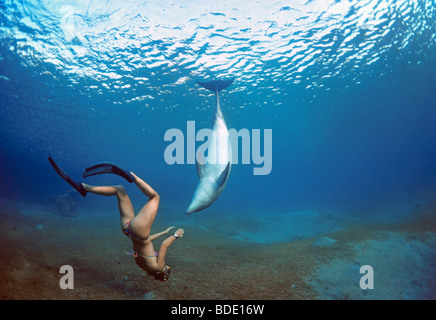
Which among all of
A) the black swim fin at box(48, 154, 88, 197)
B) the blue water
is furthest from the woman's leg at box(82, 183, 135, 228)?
the blue water

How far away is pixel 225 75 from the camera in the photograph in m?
14.6

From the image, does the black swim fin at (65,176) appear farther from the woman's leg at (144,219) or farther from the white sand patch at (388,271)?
the white sand patch at (388,271)

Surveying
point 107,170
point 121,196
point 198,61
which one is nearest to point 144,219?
point 121,196

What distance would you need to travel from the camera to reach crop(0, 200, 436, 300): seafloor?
4.29m

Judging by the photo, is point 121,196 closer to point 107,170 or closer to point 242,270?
point 107,170

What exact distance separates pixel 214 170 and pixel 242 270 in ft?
11.5

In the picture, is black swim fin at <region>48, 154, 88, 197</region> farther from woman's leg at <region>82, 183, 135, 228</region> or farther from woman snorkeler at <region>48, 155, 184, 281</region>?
woman's leg at <region>82, 183, 135, 228</region>

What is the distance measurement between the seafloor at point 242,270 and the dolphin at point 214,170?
93.3 inches

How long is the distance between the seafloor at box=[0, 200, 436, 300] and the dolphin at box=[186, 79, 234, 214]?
237cm

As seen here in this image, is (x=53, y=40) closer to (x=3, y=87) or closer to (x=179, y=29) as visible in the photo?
(x=179, y=29)
